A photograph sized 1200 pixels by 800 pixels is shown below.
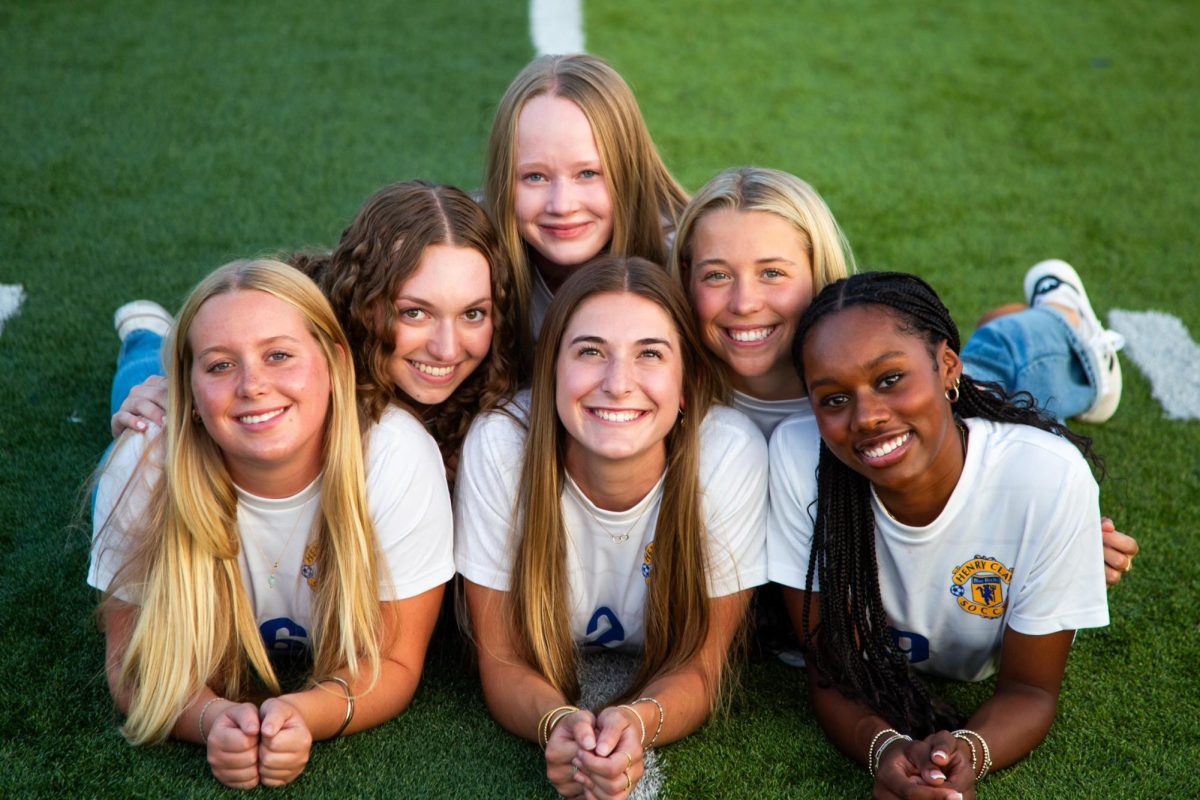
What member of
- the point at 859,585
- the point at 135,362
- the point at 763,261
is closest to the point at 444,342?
the point at 763,261

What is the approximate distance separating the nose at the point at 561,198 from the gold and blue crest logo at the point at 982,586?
141 cm

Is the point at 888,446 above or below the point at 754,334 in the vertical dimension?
below

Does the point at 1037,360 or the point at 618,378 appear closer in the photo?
the point at 618,378

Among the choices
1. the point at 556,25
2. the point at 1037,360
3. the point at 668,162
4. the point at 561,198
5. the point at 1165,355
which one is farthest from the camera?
the point at 556,25

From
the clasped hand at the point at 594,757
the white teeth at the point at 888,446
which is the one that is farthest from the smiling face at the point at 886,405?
the clasped hand at the point at 594,757

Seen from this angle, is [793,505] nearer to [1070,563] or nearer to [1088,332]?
[1070,563]

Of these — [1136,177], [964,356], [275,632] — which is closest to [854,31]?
[1136,177]

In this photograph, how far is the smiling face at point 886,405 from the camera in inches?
92.2

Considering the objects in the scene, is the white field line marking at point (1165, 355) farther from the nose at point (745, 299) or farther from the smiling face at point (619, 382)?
the smiling face at point (619, 382)

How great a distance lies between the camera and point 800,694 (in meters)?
2.70

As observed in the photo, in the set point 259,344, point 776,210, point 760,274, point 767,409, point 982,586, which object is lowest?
point 982,586

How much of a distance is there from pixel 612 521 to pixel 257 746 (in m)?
0.87

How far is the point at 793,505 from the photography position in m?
2.61

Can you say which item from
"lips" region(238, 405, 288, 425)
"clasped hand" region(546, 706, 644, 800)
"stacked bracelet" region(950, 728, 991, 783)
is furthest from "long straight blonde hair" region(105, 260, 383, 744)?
"stacked bracelet" region(950, 728, 991, 783)
